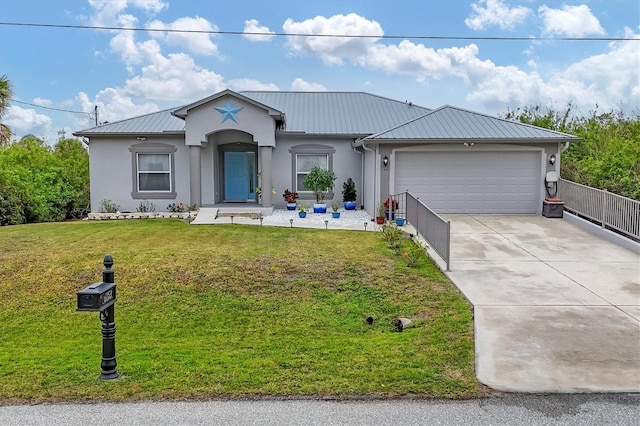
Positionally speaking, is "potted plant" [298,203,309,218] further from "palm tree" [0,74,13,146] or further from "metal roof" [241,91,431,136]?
"palm tree" [0,74,13,146]

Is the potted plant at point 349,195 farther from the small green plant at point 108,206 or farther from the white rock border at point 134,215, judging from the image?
the small green plant at point 108,206

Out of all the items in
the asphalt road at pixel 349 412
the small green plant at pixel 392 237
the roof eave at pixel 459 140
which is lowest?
the asphalt road at pixel 349 412

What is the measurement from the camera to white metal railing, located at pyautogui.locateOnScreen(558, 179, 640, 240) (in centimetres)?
1137

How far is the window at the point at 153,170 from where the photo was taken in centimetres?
1836

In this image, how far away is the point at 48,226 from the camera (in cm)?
1505

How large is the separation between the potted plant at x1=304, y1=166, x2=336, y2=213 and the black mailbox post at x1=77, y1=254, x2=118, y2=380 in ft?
40.5

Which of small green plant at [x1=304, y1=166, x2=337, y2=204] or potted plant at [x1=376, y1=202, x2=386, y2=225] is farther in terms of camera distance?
small green plant at [x1=304, y1=166, x2=337, y2=204]

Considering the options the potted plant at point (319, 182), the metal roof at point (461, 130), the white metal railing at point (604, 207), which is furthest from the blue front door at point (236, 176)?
the white metal railing at point (604, 207)

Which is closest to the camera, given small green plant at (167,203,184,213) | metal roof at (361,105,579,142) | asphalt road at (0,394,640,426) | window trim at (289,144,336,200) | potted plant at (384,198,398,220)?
asphalt road at (0,394,640,426)

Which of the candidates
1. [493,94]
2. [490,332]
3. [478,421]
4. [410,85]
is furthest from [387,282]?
[493,94]

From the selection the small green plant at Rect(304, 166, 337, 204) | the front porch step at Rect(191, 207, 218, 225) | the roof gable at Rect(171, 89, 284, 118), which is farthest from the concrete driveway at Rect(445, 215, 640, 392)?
the roof gable at Rect(171, 89, 284, 118)

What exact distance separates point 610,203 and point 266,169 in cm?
1008

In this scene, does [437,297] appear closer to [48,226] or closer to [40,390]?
[40,390]

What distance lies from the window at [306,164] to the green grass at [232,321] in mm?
6483
